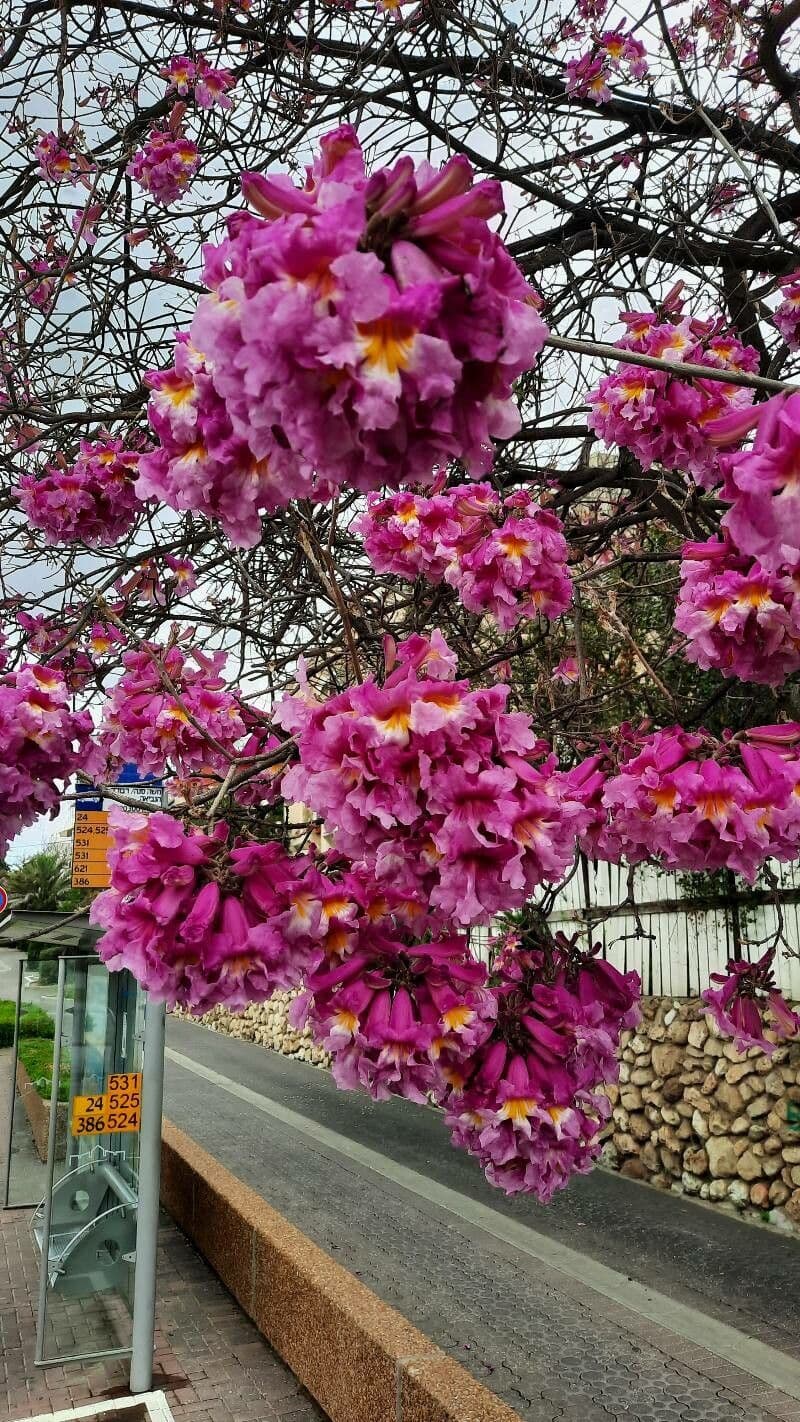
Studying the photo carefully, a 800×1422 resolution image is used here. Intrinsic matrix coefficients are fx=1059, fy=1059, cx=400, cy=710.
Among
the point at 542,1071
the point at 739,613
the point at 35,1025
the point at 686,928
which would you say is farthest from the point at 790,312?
the point at 35,1025

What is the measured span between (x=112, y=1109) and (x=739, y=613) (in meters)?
4.89

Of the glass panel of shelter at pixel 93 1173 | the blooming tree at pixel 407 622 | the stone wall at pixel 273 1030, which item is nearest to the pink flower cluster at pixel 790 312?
the blooming tree at pixel 407 622

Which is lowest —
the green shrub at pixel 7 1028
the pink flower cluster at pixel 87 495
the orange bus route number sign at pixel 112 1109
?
the green shrub at pixel 7 1028

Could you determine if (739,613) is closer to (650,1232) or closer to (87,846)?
(87,846)

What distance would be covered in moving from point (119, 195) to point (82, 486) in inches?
88.7

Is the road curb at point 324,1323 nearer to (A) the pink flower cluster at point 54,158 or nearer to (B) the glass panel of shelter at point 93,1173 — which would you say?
(B) the glass panel of shelter at point 93,1173

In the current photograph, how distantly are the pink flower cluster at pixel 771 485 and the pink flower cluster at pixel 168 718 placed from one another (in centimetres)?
160

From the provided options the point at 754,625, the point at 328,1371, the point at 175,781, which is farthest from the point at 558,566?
the point at 328,1371

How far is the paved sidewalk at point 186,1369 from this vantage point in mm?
4730

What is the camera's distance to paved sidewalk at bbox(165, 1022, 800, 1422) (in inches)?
188

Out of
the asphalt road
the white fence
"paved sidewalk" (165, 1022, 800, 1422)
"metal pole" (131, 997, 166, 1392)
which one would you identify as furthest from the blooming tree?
the white fence

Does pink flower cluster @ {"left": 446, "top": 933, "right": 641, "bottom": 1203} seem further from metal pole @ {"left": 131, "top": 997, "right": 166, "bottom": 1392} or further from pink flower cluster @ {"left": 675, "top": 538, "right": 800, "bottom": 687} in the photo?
metal pole @ {"left": 131, "top": 997, "right": 166, "bottom": 1392}

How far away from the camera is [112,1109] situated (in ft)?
17.9

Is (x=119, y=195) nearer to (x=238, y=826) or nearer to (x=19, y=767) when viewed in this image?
(x=19, y=767)
